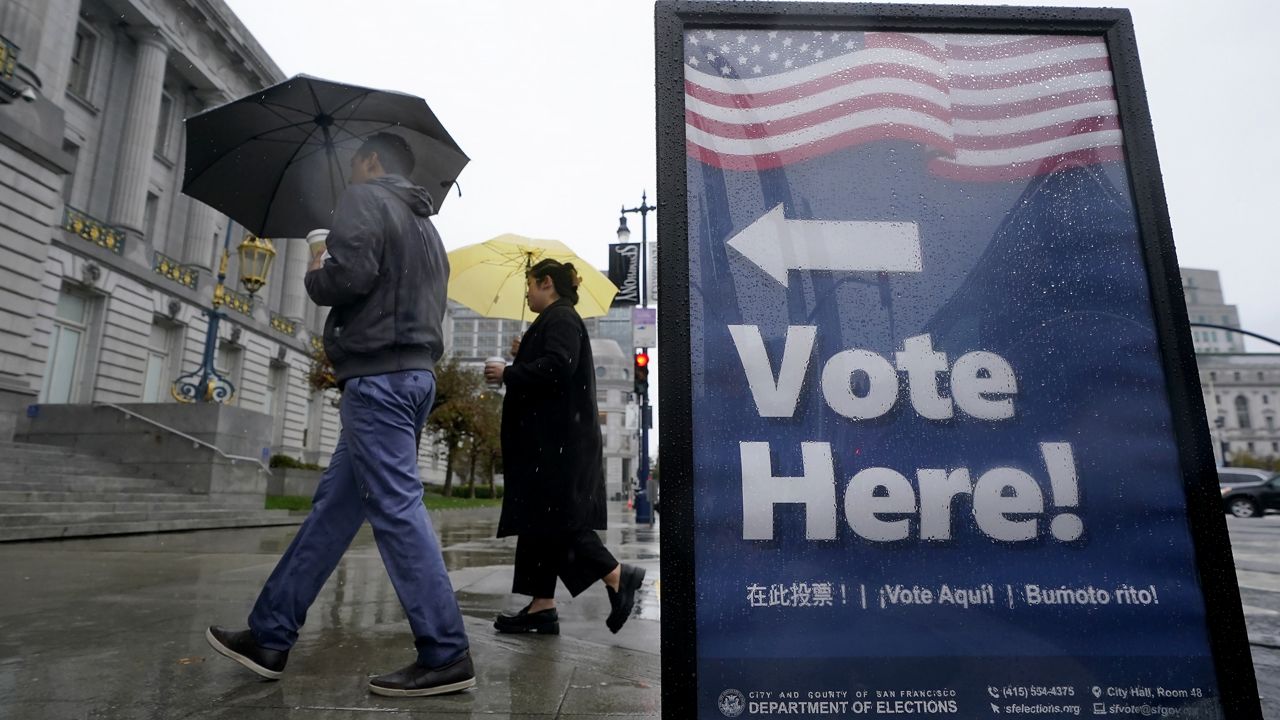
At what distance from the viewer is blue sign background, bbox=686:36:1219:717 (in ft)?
5.49

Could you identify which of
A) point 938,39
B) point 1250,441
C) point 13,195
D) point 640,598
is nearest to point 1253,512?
point 640,598

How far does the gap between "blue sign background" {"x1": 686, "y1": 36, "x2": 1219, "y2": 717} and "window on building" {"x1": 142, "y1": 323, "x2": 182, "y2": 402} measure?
29855 millimetres

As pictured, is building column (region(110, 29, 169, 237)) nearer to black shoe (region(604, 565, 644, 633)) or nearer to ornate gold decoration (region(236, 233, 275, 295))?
ornate gold decoration (region(236, 233, 275, 295))

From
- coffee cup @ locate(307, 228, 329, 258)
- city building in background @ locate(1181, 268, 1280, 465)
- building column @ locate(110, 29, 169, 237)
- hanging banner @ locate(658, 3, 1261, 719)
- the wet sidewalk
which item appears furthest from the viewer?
city building in background @ locate(1181, 268, 1280, 465)

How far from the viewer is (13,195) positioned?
17328 mm

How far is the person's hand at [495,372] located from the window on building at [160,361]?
91.2 ft

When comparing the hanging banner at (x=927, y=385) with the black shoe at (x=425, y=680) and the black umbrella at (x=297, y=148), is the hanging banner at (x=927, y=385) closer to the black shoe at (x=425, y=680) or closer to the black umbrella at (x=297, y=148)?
the black shoe at (x=425, y=680)

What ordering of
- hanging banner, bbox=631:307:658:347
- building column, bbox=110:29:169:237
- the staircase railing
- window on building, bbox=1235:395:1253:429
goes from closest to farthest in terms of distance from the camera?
the staircase railing → hanging banner, bbox=631:307:658:347 → building column, bbox=110:29:169:237 → window on building, bbox=1235:395:1253:429

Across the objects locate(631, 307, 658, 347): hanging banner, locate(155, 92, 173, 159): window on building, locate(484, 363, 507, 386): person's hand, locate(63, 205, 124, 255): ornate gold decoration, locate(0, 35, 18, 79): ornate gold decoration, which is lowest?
locate(484, 363, 507, 386): person's hand

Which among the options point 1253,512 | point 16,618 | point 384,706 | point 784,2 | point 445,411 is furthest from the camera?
point 445,411

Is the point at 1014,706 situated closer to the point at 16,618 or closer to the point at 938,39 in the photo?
the point at 938,39

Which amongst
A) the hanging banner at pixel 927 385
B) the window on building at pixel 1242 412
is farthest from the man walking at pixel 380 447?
the window on building at pixel 1242 412

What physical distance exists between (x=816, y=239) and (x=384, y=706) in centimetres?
185

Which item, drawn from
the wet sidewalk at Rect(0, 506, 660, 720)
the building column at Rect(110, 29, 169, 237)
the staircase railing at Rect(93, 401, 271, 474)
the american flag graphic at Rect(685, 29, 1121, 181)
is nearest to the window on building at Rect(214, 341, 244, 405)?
the building column at Rect(110, 29, 169, 237)
